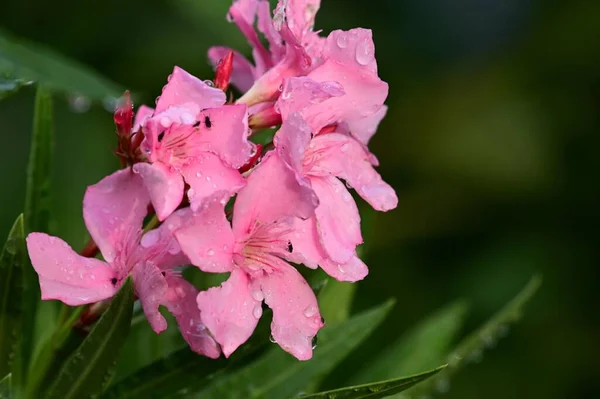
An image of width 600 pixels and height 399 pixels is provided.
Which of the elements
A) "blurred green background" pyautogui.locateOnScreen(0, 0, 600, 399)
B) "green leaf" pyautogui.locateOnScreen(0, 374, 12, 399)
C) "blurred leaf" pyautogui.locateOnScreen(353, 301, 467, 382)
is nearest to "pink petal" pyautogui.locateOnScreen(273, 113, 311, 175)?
"green leaf" pyautogui.locateOnScreen(0, 374, 12, 399)

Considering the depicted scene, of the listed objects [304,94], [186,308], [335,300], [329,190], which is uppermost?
[304,94]

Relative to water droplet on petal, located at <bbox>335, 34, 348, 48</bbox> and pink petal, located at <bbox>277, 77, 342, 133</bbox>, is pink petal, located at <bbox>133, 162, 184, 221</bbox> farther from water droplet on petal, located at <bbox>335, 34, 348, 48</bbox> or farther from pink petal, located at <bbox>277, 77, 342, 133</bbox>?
water droplet on petal, located at <bbox>335, 34, 348, 48</bbox>

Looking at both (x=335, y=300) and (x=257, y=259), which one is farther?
(x=335, y=300)

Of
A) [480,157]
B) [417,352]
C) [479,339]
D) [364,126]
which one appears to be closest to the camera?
[364,126]

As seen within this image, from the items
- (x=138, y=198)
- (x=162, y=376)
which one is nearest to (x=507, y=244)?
Answer: (x=162, y=376)

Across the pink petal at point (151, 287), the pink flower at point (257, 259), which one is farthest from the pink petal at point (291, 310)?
the pink petal at point (151, 287)

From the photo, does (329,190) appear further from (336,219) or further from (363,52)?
(363,52)

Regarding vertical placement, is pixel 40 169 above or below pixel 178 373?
above

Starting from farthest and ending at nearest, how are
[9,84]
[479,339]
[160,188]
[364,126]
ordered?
[479,339], [9,84], [364,126], [160,188]

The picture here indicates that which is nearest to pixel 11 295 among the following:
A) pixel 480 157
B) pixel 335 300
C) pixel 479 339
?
pixel 335 300
